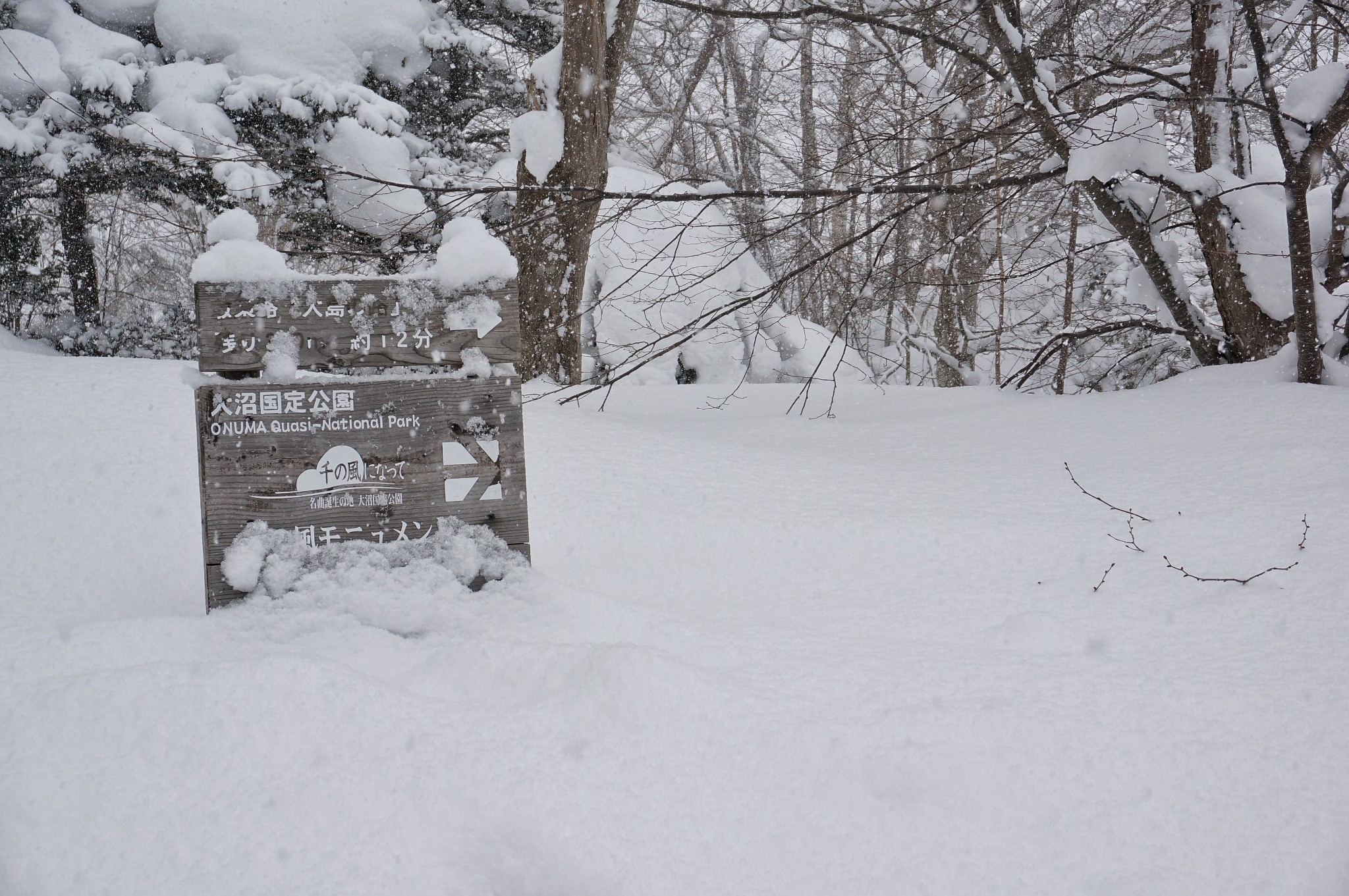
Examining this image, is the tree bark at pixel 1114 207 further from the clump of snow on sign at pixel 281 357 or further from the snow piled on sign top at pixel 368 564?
the clump of snow on sign at pixel 281 357

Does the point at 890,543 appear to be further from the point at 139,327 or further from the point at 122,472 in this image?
the point at 139,327

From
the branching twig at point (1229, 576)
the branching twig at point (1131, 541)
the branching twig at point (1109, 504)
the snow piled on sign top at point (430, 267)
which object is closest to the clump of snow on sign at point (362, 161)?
the snow piled on sign top at point (430, 267)

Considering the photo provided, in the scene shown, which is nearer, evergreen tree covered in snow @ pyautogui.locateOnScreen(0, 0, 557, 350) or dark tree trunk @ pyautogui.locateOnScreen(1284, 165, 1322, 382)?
dark tree trunk @ pyautogui.locateOnScreen(1284, 165, 1322, 382)

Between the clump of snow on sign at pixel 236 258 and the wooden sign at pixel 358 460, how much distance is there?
30 centimetres

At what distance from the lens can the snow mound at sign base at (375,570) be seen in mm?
2189

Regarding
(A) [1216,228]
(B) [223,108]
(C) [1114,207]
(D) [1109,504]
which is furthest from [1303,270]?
(B) [223,108]

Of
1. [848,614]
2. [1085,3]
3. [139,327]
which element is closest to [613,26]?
[1085,3]

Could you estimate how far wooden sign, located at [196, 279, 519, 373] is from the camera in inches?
86.7

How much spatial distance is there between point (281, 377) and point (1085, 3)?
5.81 meters

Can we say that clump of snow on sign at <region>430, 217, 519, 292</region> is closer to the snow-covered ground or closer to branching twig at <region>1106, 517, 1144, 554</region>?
the snow-covered ground

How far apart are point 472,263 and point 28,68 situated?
8.70m

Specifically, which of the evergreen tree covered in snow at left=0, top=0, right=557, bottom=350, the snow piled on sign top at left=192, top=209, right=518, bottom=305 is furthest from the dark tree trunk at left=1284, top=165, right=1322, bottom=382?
the evergreen tree covered in snow at left=0, top=0, right=557, bottom=350

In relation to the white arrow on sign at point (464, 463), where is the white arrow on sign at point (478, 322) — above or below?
above

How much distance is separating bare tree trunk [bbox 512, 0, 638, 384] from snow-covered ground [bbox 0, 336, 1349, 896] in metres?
2.59
